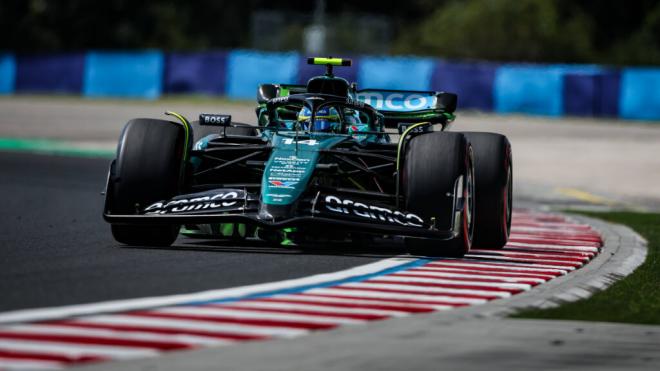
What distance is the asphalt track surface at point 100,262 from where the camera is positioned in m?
8.92

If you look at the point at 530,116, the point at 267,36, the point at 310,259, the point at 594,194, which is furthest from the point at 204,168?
the point at 267,36

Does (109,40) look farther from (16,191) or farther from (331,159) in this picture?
(331,159)

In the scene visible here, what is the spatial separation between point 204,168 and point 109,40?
196 ft

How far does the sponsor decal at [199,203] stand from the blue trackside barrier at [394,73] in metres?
34.3

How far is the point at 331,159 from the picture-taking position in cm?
1170

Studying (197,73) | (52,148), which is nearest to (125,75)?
(197,73)

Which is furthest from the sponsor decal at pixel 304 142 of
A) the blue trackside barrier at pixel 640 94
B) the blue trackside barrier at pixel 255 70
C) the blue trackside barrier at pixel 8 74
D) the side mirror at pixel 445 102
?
the blue trackside barrier at pixel 8 74

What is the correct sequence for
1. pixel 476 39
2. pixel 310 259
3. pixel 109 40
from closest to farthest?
pixel 310 259 → pixel 476 39 → pixel 109 40

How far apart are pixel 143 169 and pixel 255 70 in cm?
3870

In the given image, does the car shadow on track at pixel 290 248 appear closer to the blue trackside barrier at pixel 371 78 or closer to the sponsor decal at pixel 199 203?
the sponsor decal at pixel 199 203

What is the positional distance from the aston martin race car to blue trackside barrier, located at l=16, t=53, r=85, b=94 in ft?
135

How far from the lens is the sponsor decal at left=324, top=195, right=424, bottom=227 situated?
11.1m

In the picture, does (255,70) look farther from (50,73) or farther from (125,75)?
(50,73)

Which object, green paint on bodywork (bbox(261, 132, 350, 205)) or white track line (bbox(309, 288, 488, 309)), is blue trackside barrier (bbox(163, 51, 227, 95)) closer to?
green paint on bodywork (bbox(261, 132, 350, 205))
